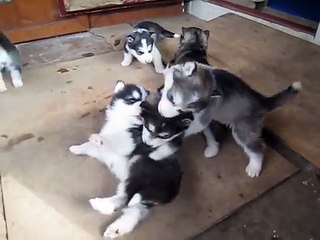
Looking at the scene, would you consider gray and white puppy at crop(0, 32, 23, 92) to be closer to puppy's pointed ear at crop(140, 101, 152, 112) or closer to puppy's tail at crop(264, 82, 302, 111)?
puppy's pointed ear at crop(140, 101, 152, 112)

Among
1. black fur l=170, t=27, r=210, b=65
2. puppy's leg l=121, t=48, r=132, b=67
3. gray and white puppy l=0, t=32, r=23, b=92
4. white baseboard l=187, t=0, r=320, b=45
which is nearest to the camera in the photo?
black fur l=170, t=27, r=210, b=65

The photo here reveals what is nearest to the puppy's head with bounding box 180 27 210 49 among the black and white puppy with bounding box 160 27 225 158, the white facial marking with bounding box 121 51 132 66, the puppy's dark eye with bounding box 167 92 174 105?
the black and white puppy with bounding box 160 27 225 158

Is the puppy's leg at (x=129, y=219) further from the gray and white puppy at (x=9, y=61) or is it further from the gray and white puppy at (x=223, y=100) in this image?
the gray and white puppy at (x=9, y=61)

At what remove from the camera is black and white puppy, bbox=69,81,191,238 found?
1199 mm

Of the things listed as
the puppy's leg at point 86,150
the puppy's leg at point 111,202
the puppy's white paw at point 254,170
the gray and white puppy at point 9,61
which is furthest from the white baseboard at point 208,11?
the puppy's leg at point 111,202

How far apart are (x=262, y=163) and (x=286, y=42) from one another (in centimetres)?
123

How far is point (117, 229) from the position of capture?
1188 mm

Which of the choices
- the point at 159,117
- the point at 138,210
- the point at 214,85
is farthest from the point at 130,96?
the point at 138,210

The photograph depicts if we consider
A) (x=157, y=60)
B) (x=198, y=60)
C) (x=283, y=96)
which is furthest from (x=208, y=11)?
(x=283, y=96)

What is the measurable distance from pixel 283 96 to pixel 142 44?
916 mm

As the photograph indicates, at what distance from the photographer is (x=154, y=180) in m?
1.20

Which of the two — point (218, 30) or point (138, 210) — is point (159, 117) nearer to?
point (138, 210)

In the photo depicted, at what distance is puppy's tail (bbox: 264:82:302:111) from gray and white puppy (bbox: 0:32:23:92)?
1.34 m

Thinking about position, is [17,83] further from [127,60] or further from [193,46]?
[193,46]
